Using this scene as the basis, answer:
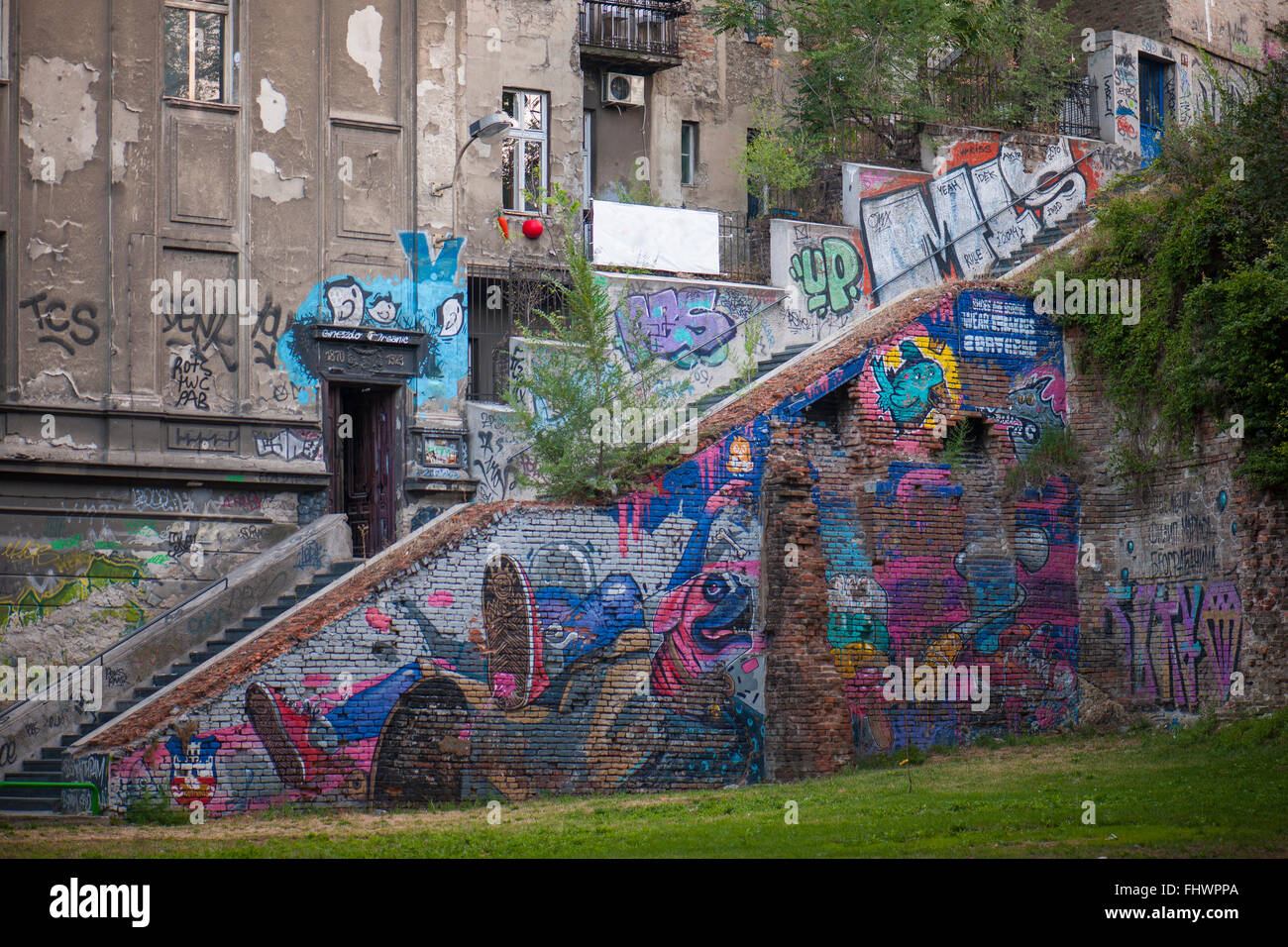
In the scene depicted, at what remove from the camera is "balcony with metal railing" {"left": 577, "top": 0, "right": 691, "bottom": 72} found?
3003 cm

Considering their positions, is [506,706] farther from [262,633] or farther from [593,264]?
[593,264]

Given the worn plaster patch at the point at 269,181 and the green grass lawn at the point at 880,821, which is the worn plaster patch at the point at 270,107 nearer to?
the worn plaster patch at the point at 269,181

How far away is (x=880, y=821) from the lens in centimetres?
1599

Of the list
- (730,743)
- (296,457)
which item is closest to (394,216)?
(296,457)

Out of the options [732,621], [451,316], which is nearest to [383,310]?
[451,316]

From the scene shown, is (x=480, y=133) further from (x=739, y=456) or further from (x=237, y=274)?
(x=739, y=456)

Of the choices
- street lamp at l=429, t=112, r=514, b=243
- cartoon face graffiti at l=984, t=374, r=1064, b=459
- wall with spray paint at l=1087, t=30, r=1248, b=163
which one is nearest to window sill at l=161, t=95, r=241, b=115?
street lamp at l=429, t=112, r=514, b=243

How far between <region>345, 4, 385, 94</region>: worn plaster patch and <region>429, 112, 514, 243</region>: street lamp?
1621 millimetres

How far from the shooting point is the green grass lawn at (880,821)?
1470 cm

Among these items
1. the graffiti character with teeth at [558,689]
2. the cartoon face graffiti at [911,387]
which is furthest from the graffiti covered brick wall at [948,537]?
the graffiti character with teeth at [558,689]

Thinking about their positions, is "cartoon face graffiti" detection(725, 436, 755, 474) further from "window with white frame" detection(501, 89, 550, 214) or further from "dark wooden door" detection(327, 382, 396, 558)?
"window with white frame" detection(501, 89, 550, 214)

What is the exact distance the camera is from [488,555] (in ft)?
65.7

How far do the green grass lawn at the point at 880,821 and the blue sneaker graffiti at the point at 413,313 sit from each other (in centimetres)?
884

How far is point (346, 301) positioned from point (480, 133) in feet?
10.8
